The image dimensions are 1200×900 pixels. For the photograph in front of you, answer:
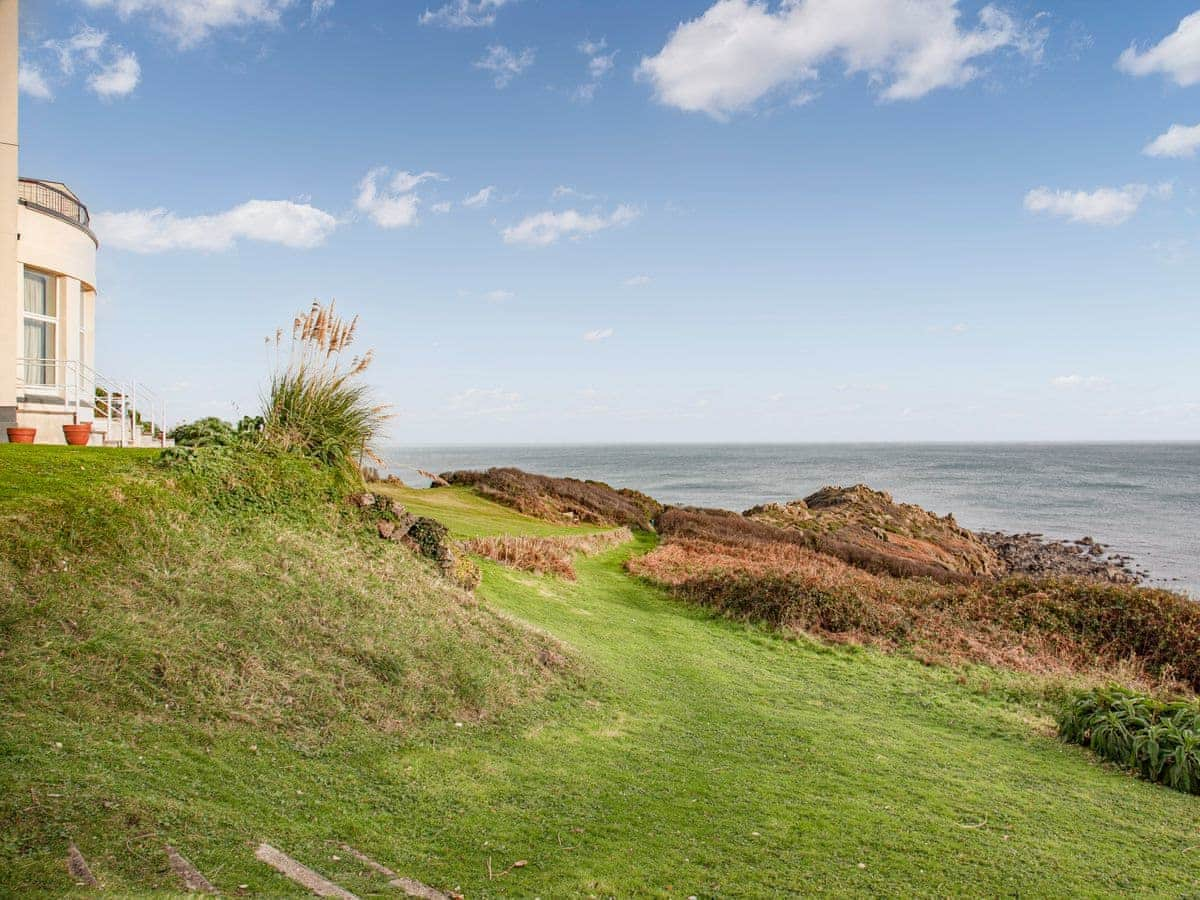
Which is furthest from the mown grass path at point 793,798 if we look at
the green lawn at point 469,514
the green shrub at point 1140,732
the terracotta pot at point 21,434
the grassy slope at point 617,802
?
the terracotta pot at point 21,434

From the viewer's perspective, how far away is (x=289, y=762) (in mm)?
5832

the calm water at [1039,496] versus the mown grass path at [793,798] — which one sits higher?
the mown grass path at [793,798]

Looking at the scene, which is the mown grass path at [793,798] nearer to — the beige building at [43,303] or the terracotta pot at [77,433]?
the terracotta pot at [77,433]

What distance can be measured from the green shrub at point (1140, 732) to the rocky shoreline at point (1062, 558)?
21191 mm

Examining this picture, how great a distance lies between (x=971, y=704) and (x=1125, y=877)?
500 cm

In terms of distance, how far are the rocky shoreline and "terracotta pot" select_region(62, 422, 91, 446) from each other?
29.0 metres

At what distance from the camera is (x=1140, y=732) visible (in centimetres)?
804

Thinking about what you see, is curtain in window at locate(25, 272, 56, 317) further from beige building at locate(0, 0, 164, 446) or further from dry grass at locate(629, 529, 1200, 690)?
dry grass at locate(629, 529, 1200, 690)

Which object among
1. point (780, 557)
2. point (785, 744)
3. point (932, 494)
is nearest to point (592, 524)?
point (780, 557)

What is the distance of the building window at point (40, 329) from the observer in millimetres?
16234

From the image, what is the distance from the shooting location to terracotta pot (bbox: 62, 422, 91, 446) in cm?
1411

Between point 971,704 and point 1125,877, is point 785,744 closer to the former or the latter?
point 1125,877

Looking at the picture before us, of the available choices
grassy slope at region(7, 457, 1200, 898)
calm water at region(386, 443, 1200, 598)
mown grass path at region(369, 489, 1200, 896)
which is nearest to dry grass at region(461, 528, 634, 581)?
calm water at region(386, 443, 1200, 598)

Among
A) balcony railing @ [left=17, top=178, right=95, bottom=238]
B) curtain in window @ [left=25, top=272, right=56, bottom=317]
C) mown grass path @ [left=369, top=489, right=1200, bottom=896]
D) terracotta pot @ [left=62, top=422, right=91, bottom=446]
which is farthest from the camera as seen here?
balcony railing @ [left=17, top=178, right=95, bottom=238]
